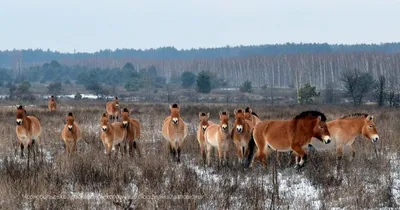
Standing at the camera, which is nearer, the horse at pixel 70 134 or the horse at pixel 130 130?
the horse at pixel 70 134

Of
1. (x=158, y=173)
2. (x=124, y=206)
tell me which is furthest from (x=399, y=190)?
(x=124, y=206)

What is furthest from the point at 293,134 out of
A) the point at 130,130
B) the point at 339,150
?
the point at 130,130

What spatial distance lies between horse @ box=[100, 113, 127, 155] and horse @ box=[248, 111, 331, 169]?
154 inches

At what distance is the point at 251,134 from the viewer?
12.0 meters

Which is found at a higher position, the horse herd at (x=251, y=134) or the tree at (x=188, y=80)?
the horse herd at (x=251, y=134)

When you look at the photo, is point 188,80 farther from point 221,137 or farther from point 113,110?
point 221,137

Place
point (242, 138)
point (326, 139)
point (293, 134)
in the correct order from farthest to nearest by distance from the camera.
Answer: point (242, 138)
point (293, 134)
point (326, 139)

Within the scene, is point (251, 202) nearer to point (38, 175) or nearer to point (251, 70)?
point (38, 175)

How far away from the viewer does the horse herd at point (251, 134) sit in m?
10.7

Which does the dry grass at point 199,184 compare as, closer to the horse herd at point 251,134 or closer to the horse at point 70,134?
the horse herd at point 251,134

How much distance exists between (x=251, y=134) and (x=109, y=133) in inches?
146

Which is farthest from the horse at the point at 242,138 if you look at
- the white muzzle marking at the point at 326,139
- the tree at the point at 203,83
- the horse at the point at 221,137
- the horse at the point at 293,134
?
the tree at the point at 203,83

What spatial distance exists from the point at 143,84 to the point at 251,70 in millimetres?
46032

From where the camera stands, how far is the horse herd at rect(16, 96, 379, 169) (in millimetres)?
10680
